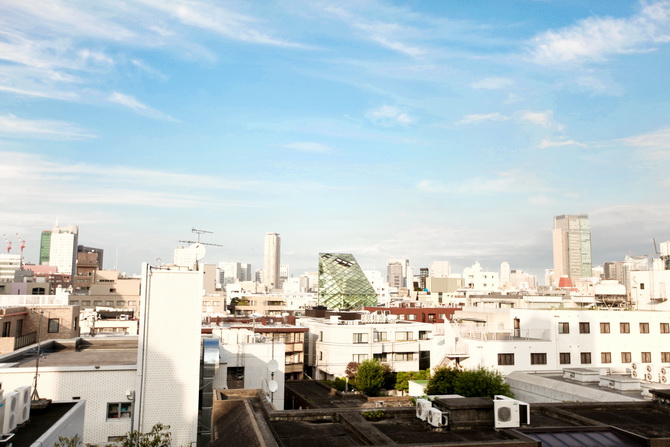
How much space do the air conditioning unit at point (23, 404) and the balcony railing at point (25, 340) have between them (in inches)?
804

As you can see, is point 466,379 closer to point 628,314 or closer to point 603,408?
point 603,408

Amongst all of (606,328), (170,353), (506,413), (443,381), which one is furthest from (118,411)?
(606,328)

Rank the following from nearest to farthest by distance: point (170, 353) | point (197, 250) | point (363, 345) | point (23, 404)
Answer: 1. point (23, 404)
2. point (170, 353)
3. point (197, 250)
4. point (363, 345)

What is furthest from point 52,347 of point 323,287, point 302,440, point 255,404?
point 323,287

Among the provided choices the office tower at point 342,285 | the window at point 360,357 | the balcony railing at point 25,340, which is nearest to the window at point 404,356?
the window at point 360,357

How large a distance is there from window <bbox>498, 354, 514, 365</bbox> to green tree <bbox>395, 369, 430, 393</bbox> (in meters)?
16.1

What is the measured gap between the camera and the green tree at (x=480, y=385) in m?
35.6

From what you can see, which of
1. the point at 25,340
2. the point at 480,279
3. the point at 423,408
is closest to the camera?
the point at 423,408

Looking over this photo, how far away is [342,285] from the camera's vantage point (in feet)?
460

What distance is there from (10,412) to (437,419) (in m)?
12.1

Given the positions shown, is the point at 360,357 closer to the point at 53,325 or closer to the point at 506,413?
the point at 53,325

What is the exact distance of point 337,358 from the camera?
211 ft

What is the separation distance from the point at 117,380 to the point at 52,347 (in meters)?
11.1

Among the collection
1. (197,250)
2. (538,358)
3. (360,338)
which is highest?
(197,250)
